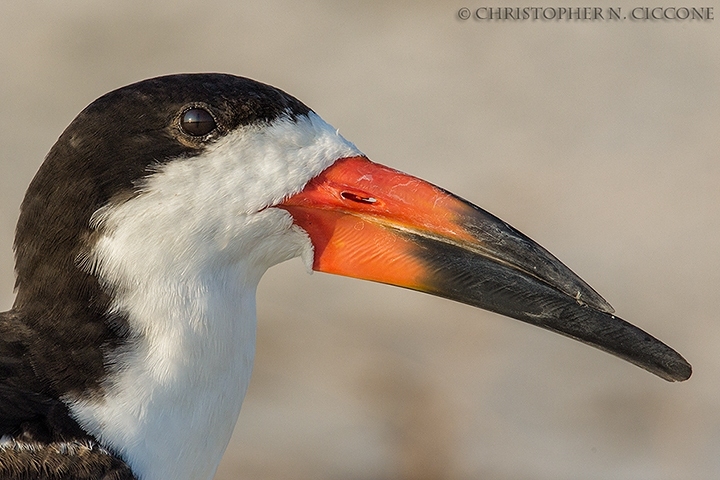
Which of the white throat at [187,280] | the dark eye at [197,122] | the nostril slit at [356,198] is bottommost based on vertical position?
the white throat at [187,280]

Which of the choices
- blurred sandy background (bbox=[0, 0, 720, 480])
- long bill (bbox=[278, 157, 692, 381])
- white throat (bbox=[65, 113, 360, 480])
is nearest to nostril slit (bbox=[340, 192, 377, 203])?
long bill (bbox=[278, 157, 692, 381])

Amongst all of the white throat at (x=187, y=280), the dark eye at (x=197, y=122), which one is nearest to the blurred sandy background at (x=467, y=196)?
the white throat at (x=187, y=280)

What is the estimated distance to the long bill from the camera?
396 cm

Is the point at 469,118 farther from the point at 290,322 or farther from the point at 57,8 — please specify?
the point at 57,8

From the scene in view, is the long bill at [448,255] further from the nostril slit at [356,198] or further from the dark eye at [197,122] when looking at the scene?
the dark eye at [197,122]

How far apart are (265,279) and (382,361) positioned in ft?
4.75

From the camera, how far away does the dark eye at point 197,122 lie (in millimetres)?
3865

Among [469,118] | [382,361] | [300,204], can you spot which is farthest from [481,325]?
[300,204]

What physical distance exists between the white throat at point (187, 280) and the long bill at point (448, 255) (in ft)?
0.43

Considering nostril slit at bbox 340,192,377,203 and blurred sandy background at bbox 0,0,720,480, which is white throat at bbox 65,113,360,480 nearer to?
nostril slit at bbox 340,192,377,203

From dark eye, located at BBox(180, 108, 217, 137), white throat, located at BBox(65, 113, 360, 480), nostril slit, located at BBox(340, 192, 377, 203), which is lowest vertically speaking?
white throat, located at BBox(65, 113, 360, 480)

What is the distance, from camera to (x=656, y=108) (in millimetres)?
12039

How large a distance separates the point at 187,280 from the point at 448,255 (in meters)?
0.89

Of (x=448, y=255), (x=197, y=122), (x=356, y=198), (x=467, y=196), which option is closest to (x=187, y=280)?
(x=197, y=122)
